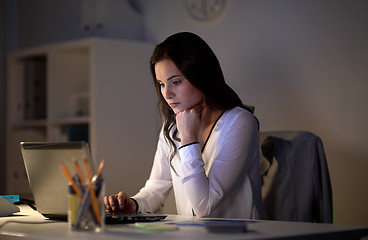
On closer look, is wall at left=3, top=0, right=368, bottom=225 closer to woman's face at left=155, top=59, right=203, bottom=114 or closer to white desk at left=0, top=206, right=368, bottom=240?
woman's face at left=155, top=59, right=203, bottom=114

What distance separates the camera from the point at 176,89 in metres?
2.07

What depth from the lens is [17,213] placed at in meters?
1.85

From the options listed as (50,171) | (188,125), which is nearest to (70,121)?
(188,125)

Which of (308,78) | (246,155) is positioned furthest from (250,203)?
(308,78)

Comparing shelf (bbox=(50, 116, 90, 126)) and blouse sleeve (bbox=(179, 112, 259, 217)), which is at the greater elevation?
shelf (bbox=(50, 116, 90, 126))

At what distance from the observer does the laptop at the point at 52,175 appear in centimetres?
140

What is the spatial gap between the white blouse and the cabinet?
1142 mm

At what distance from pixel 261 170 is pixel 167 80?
578 mm

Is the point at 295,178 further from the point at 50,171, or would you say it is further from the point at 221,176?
the point at 50,171

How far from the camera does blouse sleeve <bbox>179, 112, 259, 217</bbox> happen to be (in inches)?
72.5

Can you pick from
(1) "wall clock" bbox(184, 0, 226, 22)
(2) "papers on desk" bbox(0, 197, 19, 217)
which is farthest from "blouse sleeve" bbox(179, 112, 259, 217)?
(1) "wall clock" bbox(184, 0, 226, 22)

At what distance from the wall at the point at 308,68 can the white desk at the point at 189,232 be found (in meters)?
1.32

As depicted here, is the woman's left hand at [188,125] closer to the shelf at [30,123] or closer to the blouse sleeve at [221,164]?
the blouse sleeve at [221,164]

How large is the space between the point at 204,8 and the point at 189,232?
2270 mm
